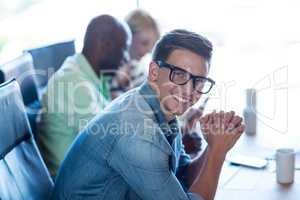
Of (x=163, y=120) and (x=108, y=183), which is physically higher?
(x=163, y=120)

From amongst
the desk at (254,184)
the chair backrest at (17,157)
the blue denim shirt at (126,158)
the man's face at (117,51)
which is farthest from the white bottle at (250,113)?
the chair backrest at (17,157)

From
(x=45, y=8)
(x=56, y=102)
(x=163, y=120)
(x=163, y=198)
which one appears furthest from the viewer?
(x=45, y=8)

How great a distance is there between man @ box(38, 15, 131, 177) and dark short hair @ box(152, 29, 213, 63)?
77 centimetres

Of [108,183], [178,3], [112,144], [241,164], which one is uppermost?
[178,3]

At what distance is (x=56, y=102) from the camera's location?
7.14 feet

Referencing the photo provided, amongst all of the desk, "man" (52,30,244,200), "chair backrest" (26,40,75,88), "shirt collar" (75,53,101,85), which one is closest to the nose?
"man" (52,30,244,200)

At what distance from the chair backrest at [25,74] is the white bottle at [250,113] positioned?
962 millimetres

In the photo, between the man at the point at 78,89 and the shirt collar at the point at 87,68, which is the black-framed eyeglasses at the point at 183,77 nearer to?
the man at the point at 78,89

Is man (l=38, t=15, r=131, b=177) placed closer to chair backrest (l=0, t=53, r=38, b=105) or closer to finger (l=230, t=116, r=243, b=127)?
chair backrest (l=0, t=53, r=38, b=105)

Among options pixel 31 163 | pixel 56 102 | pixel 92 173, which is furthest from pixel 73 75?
pixel 92 173

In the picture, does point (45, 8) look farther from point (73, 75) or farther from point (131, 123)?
point (131, 123)

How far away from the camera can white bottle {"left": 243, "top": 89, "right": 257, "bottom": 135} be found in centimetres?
220

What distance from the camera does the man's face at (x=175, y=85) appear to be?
1415 millimetres

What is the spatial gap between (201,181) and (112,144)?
320mm
